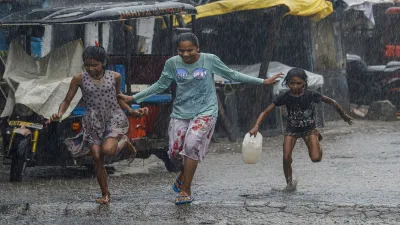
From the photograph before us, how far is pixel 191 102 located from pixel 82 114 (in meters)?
2.68

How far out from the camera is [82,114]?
1073 centimetres

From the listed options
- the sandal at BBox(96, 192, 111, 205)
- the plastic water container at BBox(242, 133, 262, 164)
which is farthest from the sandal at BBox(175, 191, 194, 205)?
the plastic water container at BBox(242, 133, 262, 164)

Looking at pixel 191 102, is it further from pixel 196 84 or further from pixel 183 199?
pixel 183 199

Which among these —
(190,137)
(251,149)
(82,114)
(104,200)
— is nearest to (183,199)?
(190,137)

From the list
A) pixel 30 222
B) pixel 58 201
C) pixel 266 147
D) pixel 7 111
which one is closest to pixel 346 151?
pixel 266 147

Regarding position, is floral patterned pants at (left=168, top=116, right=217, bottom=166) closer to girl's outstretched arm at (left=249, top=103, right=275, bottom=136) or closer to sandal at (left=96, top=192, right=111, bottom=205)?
girl's outstretched arm at (left=249, top=103, right=275, bottom=136)

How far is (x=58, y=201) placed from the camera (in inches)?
338

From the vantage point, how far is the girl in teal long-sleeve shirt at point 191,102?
827 centimetres

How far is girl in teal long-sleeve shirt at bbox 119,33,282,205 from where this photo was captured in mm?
8266

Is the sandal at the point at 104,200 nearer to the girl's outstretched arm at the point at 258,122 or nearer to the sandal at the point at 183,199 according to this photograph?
the sandal at the point at 183,199

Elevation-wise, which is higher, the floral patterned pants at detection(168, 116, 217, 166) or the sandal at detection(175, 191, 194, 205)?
the floral patterned pants at detection(168, 116, 217, 166)

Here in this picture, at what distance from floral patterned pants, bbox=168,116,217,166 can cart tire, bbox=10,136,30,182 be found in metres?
2.62

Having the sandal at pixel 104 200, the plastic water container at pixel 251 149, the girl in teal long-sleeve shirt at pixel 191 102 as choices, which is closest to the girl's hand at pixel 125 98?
the girl in teal long-sleeve shirt at pixel 191 102

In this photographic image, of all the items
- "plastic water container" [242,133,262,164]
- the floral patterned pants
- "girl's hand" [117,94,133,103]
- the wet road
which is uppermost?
"girl's hand" [117,94,133,103]
